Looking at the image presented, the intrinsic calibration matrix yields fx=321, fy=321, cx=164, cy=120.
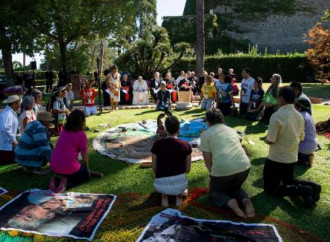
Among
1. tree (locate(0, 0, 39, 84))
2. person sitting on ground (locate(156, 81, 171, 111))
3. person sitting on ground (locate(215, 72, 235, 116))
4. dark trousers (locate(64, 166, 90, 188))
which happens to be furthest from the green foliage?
dark trousers (locate(64, 166, 90, 188))

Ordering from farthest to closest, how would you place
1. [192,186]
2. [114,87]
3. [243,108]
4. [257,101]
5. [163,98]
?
[114,87] < [163,98] < [243,108] < [257,101] < [192,186]

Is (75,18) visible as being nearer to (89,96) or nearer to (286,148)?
(89,96)

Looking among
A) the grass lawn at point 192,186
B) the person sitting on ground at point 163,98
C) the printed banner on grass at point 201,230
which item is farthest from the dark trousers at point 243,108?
the printed banner on grass at point 201,230

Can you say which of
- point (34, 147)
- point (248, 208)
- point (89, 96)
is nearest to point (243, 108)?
point (89, 96)

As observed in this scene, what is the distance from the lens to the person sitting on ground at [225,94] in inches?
413

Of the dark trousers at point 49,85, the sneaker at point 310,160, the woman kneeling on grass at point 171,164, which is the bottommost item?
the sneaker at point 310,160

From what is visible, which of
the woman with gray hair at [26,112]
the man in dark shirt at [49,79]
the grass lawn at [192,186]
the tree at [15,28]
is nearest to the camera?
the grass lawn at [192,186]

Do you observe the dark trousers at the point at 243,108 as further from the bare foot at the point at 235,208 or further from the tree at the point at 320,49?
the tree at the point at 320,49

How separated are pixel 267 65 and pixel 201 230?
1035 inches

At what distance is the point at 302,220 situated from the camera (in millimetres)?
3943

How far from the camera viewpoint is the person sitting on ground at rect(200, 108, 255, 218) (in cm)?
405

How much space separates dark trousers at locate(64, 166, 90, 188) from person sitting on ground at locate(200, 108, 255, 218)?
2048 millimetres

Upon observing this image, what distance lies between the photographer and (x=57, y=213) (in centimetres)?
405

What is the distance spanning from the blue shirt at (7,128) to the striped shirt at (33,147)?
44 centimetres
